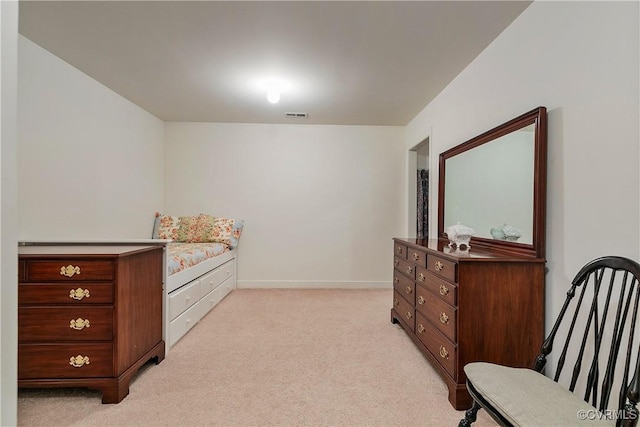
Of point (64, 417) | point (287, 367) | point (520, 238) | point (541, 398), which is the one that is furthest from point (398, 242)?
point (64, 417)

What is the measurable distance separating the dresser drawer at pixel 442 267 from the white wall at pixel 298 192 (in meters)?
2.52

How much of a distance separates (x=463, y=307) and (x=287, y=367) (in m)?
1.26

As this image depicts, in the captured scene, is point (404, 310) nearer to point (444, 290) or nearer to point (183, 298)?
point (444, 290)

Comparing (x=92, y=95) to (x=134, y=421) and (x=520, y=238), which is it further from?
(x=520, y=238)

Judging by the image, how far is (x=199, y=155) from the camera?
189 inches

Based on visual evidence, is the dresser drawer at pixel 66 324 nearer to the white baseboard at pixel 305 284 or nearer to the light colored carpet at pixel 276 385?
the light colored carpet at pixel 276 385

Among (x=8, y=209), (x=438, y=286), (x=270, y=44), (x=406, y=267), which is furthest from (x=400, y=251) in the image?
(x=8, y=209)

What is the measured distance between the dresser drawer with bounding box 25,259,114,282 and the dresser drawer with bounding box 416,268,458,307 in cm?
194

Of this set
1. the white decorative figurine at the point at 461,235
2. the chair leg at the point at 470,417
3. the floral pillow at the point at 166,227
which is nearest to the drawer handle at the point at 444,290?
the white decorative figurine at the point at 461,235

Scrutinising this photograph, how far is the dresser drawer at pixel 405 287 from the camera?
8.95 feet

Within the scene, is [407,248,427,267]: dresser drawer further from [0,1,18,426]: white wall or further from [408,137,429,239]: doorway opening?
[0,1,18,426]: white wall

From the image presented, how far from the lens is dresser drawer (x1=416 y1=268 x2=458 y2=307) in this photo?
1.93 m

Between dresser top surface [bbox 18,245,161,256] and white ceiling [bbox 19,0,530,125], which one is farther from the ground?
white ceiling [bbox 19,0,530,125]

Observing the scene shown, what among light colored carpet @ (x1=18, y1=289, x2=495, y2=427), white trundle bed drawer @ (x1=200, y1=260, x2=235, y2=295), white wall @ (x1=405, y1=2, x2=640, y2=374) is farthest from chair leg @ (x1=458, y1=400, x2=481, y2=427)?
white trundle bed drawer @ (x1=200, y1=260, x2=235, y2=295)
